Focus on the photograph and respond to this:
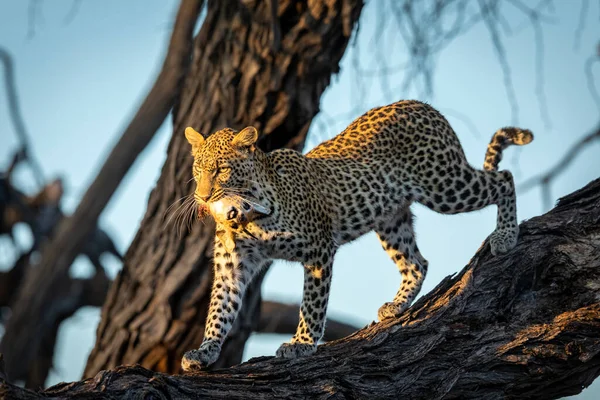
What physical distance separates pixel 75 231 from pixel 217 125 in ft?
5.71

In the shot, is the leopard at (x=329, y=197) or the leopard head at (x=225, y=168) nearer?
the leopard head at (x=225, y=168)

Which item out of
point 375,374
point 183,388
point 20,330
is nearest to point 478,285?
point 375,374

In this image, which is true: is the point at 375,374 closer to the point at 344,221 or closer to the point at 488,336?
the point at 488,336

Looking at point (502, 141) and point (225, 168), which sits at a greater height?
point (502, 141)

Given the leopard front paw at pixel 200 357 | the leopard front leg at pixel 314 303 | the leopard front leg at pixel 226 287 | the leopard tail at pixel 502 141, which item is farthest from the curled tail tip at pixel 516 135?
the leopard front paw at pixel 200 357

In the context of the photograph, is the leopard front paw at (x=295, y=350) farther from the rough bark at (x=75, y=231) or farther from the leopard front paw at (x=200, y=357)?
the rough bark at (x=75, y=231)

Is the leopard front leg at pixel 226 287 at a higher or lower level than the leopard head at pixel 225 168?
lower

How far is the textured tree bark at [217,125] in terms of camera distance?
10.1 m

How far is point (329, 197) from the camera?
344 inches

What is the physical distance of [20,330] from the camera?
10219 mm

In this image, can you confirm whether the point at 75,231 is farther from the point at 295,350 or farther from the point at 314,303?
the point at 295,350

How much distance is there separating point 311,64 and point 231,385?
15.1 ft

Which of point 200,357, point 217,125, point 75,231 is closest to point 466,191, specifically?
point 217,125

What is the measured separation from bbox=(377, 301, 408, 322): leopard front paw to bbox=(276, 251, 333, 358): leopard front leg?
709 mm
